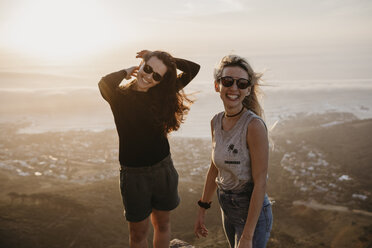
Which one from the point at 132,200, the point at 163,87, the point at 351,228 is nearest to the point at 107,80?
the point at 163,87

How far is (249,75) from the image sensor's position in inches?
76.5

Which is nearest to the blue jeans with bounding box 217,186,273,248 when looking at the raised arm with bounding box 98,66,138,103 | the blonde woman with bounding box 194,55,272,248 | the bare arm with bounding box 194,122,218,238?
the blonde woman with bounding box 194,55,272,248

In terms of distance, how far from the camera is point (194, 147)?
1194 cm

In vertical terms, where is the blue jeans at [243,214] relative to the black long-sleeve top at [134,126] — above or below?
below

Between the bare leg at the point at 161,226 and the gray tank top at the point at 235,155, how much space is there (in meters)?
0.80

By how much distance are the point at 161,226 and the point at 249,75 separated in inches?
63.4

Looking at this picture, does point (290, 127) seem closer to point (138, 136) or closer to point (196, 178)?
point (196, 178)

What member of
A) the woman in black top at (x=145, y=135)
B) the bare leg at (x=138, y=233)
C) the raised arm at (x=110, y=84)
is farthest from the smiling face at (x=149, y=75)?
the bare leg at (x=138, y=233)

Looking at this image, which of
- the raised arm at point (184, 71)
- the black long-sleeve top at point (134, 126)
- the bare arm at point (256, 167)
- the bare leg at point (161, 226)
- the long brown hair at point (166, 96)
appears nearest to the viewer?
the bare arm at point (256, 167)

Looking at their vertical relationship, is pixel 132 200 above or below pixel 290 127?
above

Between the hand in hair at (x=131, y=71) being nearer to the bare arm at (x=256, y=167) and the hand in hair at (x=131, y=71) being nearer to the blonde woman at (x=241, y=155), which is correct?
the blonde woman at (x=241, y=155)

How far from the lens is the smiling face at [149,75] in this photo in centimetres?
225

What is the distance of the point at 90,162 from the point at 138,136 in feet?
31.2

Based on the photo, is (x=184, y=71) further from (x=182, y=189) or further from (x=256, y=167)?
(x=182, y=189)
